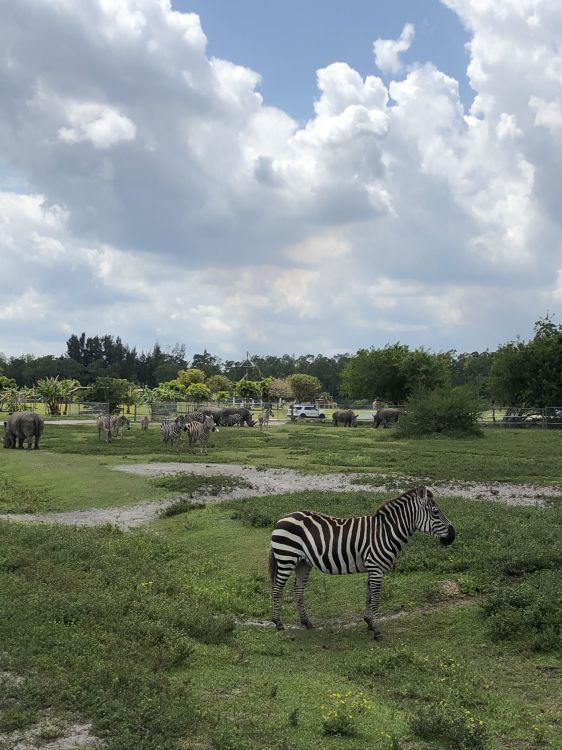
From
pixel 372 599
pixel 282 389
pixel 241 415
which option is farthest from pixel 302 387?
pixel 372 599

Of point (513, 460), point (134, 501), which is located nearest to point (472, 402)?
point (513, 460)

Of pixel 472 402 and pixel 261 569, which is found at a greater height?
pixel 472 402

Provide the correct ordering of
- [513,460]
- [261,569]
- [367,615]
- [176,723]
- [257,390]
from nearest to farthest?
[176,723] < [367,615] < [261,569] < [513,460] < [257,390]

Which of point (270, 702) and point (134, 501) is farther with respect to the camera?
point (134, 501)

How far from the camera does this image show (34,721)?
5434mm

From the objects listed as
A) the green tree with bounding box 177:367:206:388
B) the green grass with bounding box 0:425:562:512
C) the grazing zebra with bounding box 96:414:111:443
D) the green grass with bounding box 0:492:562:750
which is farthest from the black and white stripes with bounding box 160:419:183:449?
the green tree with bounding box 177:367:206:388

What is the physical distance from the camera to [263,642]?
816 centimetres

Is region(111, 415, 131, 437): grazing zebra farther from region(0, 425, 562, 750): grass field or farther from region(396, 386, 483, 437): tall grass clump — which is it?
region(0, 425, 562, 750): grass field

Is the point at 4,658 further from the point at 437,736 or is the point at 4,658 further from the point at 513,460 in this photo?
the point at 513,460

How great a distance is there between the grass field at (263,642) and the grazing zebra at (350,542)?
63 cm

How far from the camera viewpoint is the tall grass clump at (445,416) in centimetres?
3894

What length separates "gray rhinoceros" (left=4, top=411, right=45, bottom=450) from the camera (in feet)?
105

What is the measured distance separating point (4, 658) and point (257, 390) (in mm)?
79559

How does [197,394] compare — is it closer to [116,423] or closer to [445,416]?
[116,423]
